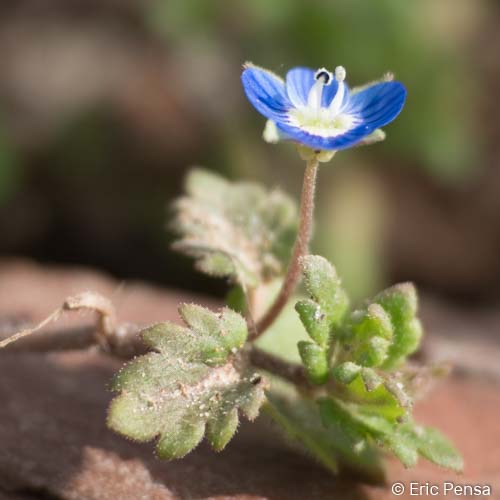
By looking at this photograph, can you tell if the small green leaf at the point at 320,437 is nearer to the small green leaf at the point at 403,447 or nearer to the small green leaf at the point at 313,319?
the small green leaf at the point at 403,447

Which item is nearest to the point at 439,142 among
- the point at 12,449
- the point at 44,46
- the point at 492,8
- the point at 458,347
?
→ the point at 492,8

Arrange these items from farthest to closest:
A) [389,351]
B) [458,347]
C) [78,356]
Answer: [458,347], [78,356], [389,351]

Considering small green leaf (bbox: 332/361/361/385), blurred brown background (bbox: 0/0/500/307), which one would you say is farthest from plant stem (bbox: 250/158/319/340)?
blurred brown background (bbox: 0/0/500/307)

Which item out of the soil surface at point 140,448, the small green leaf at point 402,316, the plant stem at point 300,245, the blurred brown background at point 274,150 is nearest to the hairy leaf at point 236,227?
the plant stem at point 300,245

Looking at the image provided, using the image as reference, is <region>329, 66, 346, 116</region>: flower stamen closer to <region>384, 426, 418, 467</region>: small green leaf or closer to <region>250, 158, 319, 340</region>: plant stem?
<region>250, 158, 319, 340</region>: plant stem

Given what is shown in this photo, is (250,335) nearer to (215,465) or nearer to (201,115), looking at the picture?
(215,465)
